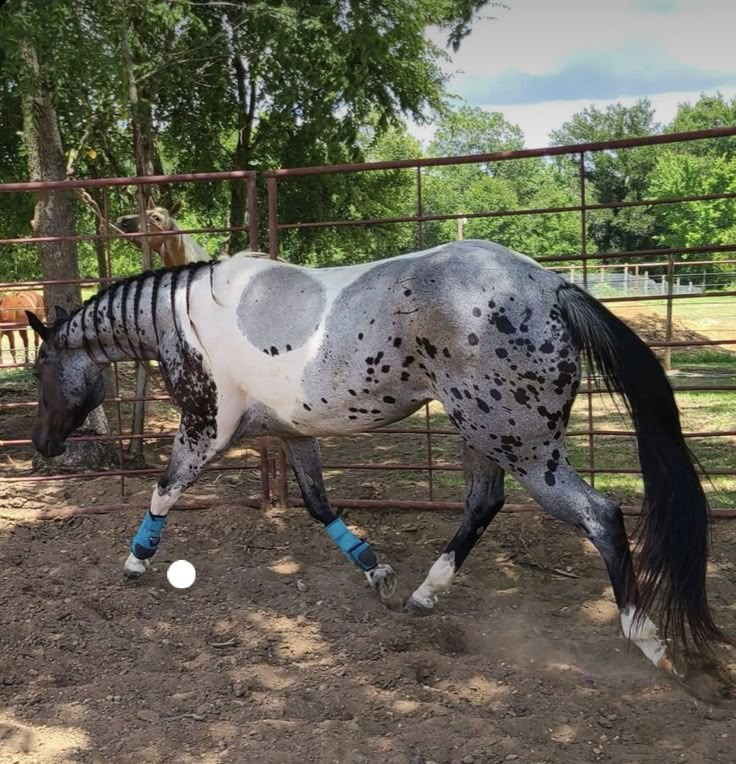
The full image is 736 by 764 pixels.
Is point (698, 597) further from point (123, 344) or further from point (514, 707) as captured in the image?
point (123, 344)

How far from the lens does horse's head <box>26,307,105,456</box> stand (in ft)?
13.4

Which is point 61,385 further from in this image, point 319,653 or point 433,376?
point 433,376

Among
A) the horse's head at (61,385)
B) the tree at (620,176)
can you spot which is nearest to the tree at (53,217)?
the horse's head at (61,385)

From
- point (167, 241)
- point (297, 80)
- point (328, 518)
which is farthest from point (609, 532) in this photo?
point (297, 80)

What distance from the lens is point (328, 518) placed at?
3928mm

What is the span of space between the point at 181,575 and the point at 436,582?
1.38 m

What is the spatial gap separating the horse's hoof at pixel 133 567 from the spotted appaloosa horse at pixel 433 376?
0.03 metres

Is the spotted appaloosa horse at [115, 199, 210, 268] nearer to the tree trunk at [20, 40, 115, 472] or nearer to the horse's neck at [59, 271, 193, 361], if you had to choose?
the tree trunk at [20, 40, 115, 472]

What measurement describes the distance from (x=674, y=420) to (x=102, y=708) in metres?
2.42

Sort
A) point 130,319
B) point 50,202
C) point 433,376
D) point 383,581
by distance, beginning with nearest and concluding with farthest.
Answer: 1. point 433,376
2. point 383,581
3. point 130,319
4. point 50,202

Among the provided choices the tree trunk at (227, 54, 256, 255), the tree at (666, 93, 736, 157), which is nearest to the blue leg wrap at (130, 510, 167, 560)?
the tree trunk at (227, 54, 256, 255)

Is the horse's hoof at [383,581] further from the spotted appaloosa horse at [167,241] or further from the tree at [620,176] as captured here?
the tree at [620,176]

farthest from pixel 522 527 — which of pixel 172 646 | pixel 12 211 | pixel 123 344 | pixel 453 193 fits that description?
pixel 453 193

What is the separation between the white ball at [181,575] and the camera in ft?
13.2
